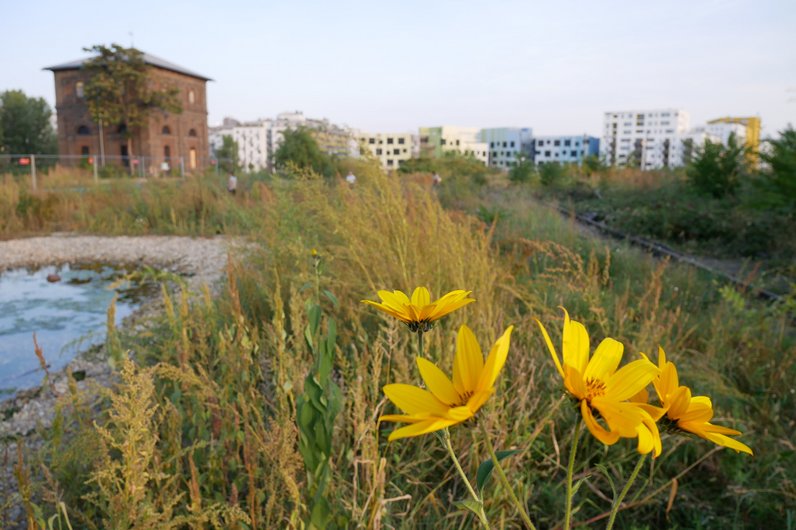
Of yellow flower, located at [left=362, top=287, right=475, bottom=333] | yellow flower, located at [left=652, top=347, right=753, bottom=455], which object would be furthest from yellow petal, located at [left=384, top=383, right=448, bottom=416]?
yellow flower, located at [left=652, top=347, right=753, bottom=455]

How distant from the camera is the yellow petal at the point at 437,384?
59cm

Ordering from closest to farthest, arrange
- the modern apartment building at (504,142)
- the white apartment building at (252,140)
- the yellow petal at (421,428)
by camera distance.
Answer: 1. the yellow petal at (421,428)
2. the white apartment building at (252,140)
3. the modern apartment building at (504,142)

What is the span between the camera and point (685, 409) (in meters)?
0.60

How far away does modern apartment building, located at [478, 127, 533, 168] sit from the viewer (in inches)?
4333

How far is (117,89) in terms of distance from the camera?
34938 mm

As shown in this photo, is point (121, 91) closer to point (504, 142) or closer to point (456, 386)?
point (456, 386)

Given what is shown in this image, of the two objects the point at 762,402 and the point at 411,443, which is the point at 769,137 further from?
the point at 411,443

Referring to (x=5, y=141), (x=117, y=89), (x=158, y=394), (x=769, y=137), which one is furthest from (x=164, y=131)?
(x=158, y=394)

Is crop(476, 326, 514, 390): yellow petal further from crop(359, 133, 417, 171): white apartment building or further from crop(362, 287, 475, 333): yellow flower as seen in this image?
crop(359, 133, 417, 171): white apartment building

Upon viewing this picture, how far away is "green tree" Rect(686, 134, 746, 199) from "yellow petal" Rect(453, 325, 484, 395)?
41.9ft

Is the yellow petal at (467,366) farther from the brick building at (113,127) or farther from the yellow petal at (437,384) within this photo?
the brick building at (113,127)

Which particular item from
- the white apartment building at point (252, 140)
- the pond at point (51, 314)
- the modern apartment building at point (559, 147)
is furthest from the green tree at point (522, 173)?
the modern apartment building at point (559, 147)

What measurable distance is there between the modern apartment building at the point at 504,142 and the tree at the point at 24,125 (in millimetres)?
79049

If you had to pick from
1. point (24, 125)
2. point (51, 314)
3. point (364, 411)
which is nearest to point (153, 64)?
point (24, 125)
